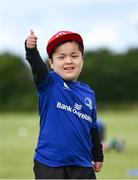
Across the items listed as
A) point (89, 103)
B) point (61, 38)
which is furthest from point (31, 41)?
point (89, 103)

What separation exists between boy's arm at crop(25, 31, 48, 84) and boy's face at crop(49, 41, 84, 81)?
6.1 inches

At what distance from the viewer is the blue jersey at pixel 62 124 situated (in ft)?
13.8

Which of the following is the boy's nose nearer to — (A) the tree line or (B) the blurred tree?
(A) the tree line

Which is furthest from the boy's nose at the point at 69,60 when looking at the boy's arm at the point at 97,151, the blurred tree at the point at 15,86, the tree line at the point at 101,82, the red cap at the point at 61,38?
the blurred tree at the point at 15,86

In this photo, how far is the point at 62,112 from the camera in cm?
422

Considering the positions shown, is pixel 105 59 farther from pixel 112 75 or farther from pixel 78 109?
pixel 78 109

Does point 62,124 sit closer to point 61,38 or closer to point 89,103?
point 89,103

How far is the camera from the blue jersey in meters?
4.19

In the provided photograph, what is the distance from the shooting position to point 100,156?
15.2 ft

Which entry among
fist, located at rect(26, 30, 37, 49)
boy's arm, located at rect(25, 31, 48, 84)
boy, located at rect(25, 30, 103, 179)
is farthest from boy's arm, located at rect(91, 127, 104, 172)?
fist, located at rect(26, 30, 37, 49)

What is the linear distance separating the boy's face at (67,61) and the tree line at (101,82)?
1577 inches

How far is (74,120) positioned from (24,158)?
7244 millimetres

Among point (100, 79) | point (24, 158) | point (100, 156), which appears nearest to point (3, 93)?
point (100, 79)

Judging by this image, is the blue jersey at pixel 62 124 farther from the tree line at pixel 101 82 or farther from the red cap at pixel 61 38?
the tree line at pixel 101 82
